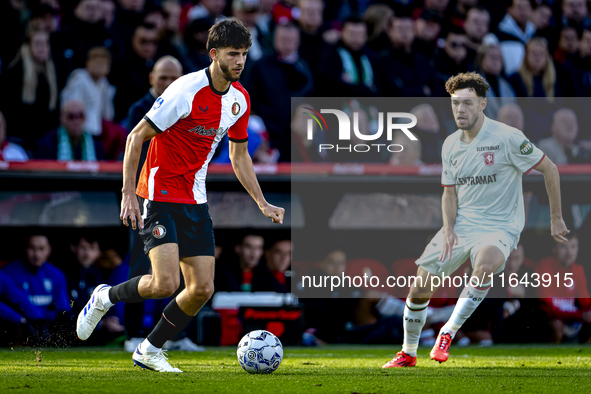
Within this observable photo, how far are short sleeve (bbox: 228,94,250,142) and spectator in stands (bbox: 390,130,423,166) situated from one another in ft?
9.06

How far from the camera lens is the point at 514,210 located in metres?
6.47

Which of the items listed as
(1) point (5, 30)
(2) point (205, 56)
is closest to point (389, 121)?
(2) point (205, 56)

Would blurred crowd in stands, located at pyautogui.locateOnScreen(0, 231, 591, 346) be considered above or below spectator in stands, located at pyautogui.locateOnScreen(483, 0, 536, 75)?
below

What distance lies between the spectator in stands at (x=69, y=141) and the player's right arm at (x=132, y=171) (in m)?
3.20

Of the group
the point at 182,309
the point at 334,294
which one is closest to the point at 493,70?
the point at 334,294

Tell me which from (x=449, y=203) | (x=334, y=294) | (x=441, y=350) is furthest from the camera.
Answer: (x=334, y=294)

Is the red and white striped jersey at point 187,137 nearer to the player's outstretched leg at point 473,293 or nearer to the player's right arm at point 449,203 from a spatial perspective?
the player's right arm at point 449,203

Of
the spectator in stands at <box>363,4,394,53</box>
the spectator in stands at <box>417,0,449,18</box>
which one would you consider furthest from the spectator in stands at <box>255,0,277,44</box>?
the spectator in stands at <box>417,0,449,18</box>

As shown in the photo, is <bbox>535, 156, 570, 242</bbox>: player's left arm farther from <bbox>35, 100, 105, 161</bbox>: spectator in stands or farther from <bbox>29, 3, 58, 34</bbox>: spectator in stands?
<bbox>29, 3, 58, 34</bbox>: spectator in stands

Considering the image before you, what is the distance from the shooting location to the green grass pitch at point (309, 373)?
4.30 metres

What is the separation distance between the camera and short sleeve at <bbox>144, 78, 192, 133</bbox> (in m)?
4.92

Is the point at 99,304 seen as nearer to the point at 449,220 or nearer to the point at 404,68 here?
the point at 449,220

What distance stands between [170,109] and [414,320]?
108 inches

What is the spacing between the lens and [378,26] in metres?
10.2
